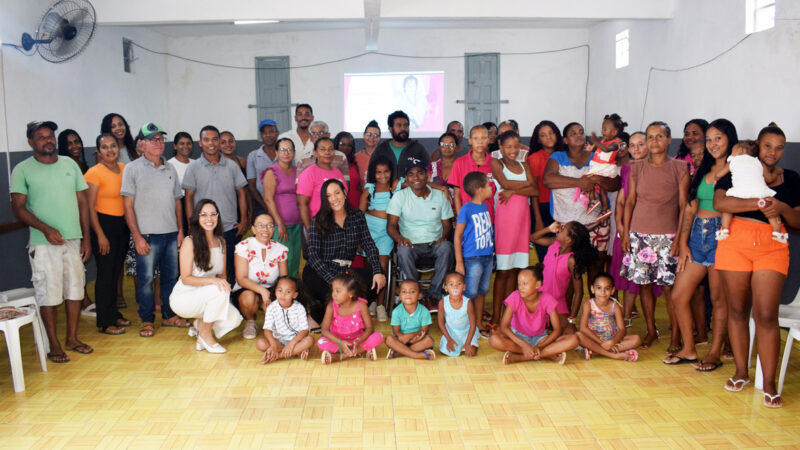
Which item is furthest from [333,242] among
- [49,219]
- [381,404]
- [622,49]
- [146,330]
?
[622,49]

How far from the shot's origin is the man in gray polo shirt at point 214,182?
490 centimetres

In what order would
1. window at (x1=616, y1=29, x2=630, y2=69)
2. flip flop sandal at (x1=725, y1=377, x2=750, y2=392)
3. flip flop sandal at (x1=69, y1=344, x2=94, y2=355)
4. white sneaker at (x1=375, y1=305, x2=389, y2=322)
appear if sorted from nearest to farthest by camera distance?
1. flip flop sandal at (x1=725, y1=377, x2=750, y2=392)
2. flip flop sandal at (x1=69, y1=344, x2=94, y2=355)
3. white sneaker at (x1=375, y1=305, x2=389, y2=322)
4. window at (x1=616, y1=29, x2=630, y2=69)

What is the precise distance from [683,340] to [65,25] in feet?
18.0

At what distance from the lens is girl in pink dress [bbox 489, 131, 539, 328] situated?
4.51m

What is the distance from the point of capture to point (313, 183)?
16.4 ft

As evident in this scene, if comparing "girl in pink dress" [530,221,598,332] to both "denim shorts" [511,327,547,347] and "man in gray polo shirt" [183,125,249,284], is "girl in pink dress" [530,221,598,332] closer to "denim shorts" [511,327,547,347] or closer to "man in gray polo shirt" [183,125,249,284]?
"denim shorts" [511,327,547,347]

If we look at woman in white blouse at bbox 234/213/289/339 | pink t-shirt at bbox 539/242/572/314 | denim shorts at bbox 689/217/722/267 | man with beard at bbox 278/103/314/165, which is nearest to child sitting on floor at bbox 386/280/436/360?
pink t-shirt at bbox 539/242/572/314

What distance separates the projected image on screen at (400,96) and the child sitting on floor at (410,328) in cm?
760

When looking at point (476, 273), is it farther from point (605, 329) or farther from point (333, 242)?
point (333, 242)

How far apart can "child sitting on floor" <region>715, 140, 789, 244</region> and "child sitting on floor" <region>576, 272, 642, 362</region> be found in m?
0.89

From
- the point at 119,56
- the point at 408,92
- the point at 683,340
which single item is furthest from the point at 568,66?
the point at 683,340

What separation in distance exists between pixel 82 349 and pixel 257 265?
128 centimetres

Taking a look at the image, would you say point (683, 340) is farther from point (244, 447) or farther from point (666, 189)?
point (244, 447)

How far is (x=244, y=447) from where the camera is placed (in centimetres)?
288
